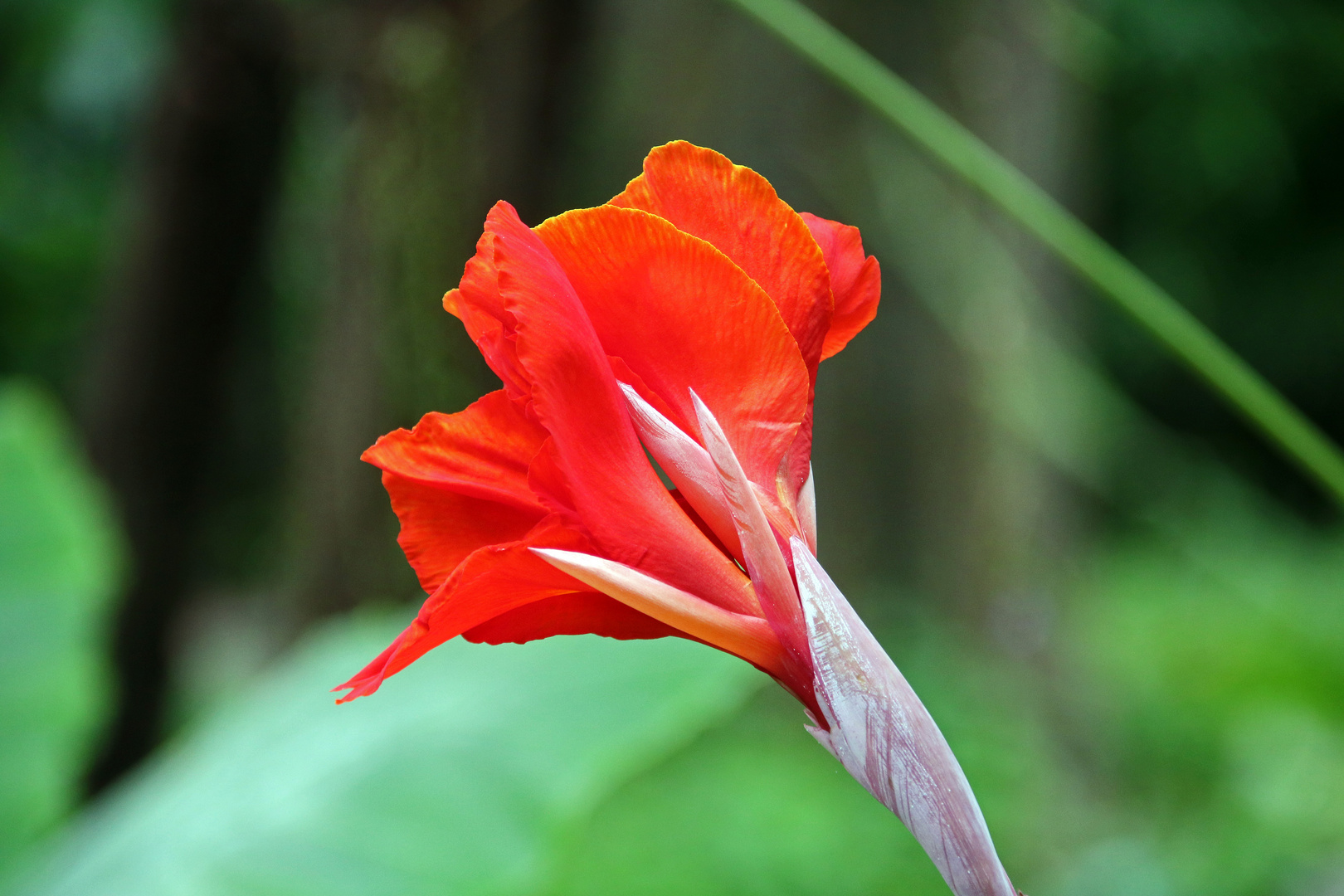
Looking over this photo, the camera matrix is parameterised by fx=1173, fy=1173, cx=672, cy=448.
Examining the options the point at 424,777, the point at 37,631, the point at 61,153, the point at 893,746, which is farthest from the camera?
the point at 61,153

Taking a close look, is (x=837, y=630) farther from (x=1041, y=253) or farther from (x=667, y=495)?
(x=1041, y=253)

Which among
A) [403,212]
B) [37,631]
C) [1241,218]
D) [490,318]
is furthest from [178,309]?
[1241,218]

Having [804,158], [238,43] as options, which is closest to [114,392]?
[238,43]

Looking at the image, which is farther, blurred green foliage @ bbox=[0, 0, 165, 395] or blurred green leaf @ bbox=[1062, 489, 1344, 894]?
blurred green foliage @ bbox=[0, 0, 165, 395]

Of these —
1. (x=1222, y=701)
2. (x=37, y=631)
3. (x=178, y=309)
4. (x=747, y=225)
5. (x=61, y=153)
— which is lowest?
(x=37, y=631)

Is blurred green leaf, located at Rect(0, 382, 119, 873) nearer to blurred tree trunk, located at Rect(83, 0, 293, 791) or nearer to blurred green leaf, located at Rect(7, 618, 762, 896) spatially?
blurred green leaf, located at Rect(7, 618, 762, 896)

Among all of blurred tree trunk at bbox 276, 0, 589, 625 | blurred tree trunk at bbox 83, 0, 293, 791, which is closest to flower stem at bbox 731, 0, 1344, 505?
blurred tree trunk at bbox 276, 0, 589, 625

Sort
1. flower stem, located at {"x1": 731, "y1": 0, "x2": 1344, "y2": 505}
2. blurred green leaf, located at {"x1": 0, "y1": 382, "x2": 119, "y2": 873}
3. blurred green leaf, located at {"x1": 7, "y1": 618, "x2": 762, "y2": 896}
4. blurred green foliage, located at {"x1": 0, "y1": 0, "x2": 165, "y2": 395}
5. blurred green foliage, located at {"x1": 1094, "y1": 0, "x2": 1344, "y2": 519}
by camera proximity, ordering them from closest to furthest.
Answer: flower stem, located at {"x1": 731, "y1": 0, "x2": 1344, "y2": 505}, blurred green leaf, located at {"x1": 7, "y1": 618, "x2": 762, "y2": 896}, blurred green leaf, located at {"x1": 0, "y1": 382, "x2": 119, "y2": 873}, blurred green foliage, located at {"x1": 0, "y1": 0, "x2": 165, "y2": 395}, blurred green foliage, located at {"x1": 1094, "y1": 0, "x2": 1344, "y2": 519}

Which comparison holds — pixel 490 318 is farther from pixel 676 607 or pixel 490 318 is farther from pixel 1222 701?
pixel 1222 701
